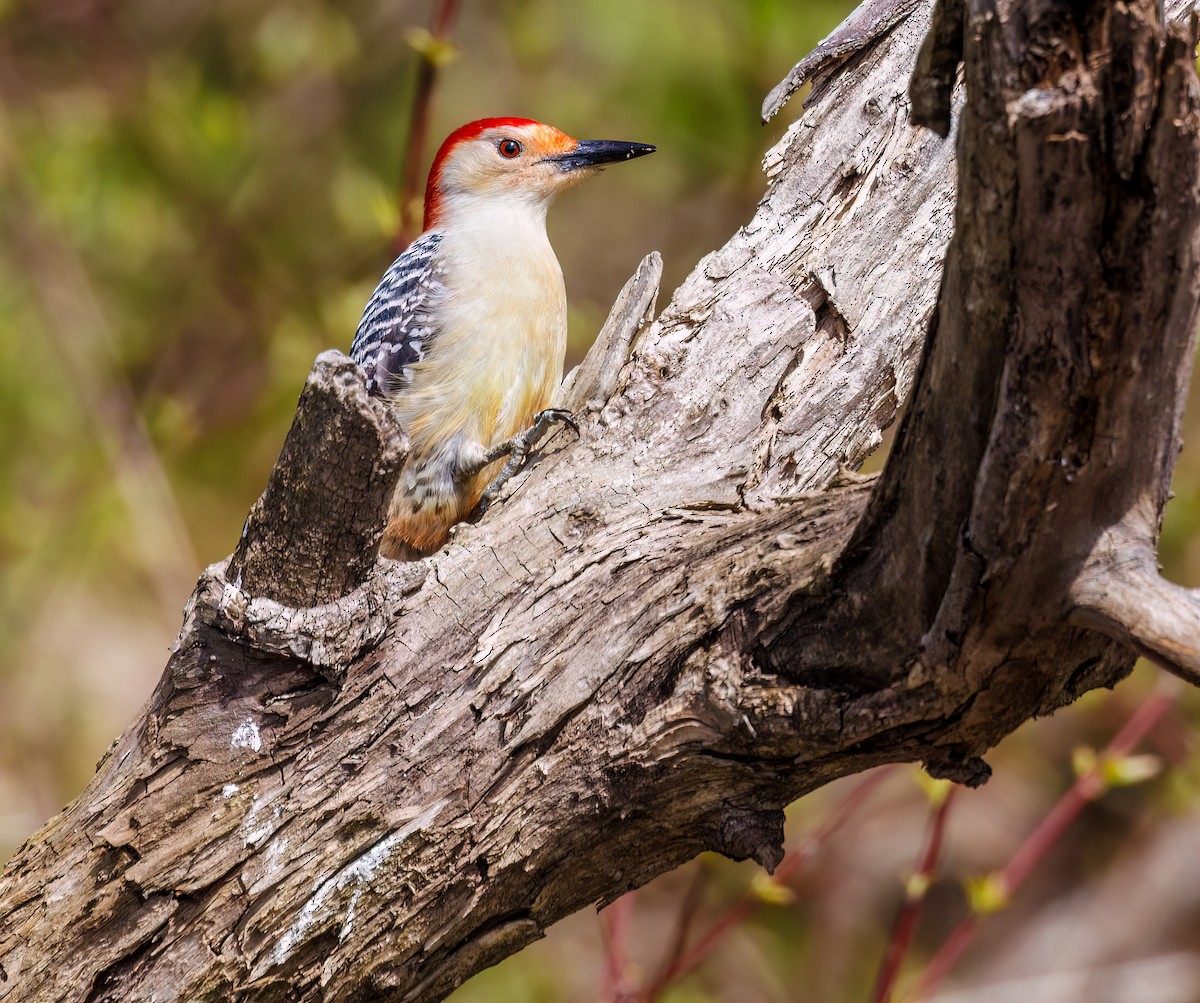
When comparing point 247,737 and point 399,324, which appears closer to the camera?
point 247,737

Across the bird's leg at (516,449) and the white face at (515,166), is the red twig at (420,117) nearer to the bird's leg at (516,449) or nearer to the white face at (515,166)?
the white face at (515,166)

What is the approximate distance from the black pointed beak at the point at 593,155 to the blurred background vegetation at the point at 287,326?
1.41 meters

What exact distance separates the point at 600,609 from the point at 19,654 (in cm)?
505

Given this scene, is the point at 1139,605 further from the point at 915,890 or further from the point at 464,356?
the point at 464,356

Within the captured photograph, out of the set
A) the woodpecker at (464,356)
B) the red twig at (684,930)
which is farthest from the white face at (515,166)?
the red twig at (684,930)

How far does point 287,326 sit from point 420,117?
190cm

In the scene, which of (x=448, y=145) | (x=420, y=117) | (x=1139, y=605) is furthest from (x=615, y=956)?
(x=448, y=145)

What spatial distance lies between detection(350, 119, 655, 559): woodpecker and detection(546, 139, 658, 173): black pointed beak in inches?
0.4

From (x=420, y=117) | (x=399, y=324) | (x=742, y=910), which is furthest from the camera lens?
(x=420, y=117)

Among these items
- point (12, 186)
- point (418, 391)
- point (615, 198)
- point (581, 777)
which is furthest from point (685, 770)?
point (615, 198)

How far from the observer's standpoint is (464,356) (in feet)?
12.7

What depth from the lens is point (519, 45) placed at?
6.59 metres

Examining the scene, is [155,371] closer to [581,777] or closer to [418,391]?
[418,391]

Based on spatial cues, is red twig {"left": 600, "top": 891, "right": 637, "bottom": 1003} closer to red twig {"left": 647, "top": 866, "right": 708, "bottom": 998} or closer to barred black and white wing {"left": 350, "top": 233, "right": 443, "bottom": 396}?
red twig {"left": 647, "top": 866, "right": 708, "bottom": 998}
